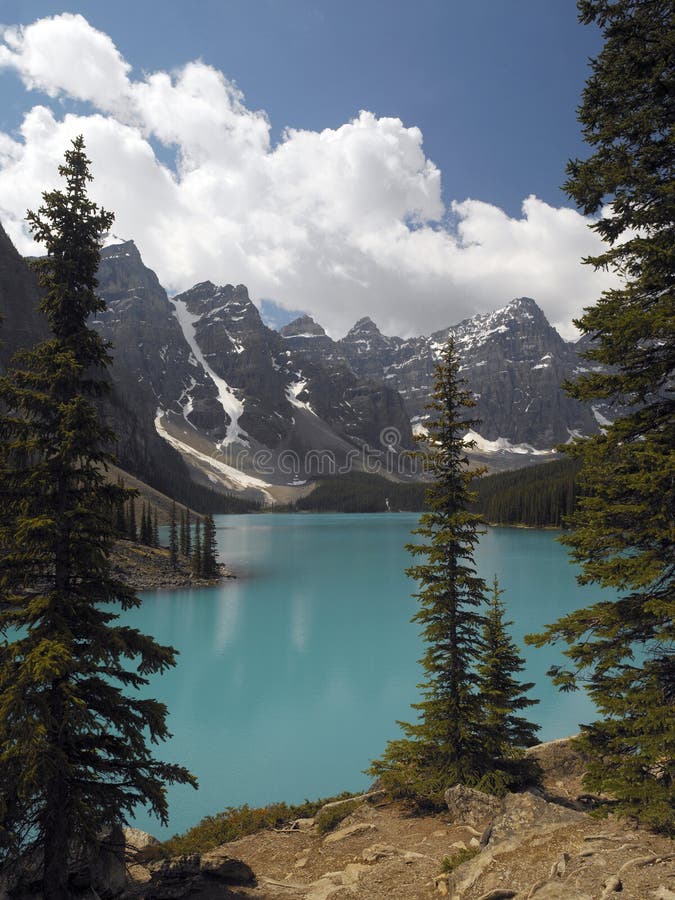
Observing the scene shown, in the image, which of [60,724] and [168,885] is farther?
[168,885]

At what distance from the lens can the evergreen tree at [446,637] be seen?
1417cm

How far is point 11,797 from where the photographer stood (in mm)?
7543

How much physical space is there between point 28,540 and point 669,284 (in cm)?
1158

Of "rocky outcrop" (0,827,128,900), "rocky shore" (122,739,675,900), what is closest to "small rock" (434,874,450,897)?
"rocky shore" (122,739,675,900)

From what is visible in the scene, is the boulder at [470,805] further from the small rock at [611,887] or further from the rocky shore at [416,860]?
the small rock at [611,887]

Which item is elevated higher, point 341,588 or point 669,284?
point 669,284

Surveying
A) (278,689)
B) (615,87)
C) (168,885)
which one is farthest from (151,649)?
(278,689)

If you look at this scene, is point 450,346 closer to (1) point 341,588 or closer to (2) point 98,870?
(2) point 98,870

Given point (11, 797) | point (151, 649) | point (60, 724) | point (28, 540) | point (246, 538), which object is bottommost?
point (246, 538)

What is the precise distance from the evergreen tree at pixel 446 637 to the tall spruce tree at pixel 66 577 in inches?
→ 311

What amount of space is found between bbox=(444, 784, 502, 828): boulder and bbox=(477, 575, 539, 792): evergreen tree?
1.48 m

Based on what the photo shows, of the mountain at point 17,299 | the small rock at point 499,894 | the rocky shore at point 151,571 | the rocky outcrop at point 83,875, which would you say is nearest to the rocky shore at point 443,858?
the small rock at point 499,894

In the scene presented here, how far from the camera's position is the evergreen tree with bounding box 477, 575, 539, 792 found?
14617 mm

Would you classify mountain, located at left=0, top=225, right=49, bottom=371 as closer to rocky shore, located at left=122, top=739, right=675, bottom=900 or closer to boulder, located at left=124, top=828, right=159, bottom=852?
boulder, located at left=124, top=828, right=159, bottom=852
